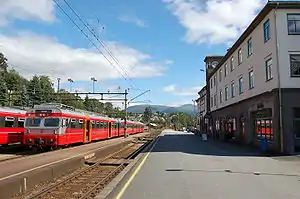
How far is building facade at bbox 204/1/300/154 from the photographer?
23406 millimetres

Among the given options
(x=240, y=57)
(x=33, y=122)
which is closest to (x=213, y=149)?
(x=240, y=57)

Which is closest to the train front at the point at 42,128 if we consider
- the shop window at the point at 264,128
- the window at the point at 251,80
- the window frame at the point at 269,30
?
the shop window at the point at 264,128

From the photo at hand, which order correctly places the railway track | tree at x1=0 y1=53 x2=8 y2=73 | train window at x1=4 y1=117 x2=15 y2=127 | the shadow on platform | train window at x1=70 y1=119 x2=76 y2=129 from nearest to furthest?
1. the railway track
2. the shadow on platform
3. train window at x1=4 y1=117 x2=15 y2=127
4. train window at x1=70 y1=119 x2=76 y2=129
5. tree at x1=0 y1=53 x2=8 y2=73

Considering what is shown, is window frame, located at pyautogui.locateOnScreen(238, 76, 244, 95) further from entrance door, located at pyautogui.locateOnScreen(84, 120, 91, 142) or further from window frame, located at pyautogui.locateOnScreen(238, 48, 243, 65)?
entrance door, located at pyautogui.locateOnScreen(84, 120, 91, 142)

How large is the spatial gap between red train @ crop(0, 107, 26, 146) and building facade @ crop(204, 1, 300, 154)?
1730cm

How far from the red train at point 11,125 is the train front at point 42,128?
103cm

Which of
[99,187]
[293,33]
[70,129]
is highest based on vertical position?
[293,33]

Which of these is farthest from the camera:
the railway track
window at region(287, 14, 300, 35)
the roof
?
window at region(287, 14, 300, 35)

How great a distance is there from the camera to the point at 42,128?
2452 cm

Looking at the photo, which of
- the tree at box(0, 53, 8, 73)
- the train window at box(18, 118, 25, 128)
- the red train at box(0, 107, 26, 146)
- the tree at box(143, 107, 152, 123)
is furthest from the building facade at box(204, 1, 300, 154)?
the tree at box(143, 107, 152, 123)

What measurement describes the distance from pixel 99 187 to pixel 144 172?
2341 mm

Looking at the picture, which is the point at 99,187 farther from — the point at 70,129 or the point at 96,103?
the point at 96,103

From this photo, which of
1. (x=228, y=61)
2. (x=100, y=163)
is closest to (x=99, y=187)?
(x=100, y=163)

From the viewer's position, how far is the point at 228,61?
41719mm
